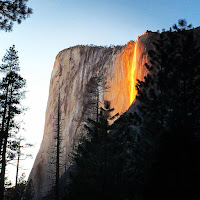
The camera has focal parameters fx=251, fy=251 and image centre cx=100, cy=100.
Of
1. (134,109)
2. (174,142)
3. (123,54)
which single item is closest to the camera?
(174,142)

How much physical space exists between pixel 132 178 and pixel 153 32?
1880 centimetres

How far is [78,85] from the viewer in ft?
151

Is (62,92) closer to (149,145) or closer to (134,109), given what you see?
(134,109)

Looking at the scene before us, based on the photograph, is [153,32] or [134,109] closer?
[134,109]

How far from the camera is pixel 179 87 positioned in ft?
53.8

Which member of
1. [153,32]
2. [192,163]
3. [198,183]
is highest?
[153,32]

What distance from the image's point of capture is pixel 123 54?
3775cm

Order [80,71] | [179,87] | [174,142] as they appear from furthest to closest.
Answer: [80,71] < [179,87] < [174,142]

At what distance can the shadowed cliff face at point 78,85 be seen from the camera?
34.7m

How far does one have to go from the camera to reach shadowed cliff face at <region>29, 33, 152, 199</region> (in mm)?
34656

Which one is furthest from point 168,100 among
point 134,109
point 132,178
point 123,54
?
point 123,54

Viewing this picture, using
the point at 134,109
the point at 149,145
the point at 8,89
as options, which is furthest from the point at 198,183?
the point at 134,109

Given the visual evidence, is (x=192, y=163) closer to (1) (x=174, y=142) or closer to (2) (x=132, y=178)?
(1) (x=174, y=142)

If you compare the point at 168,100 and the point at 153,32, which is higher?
the point at 153,32
